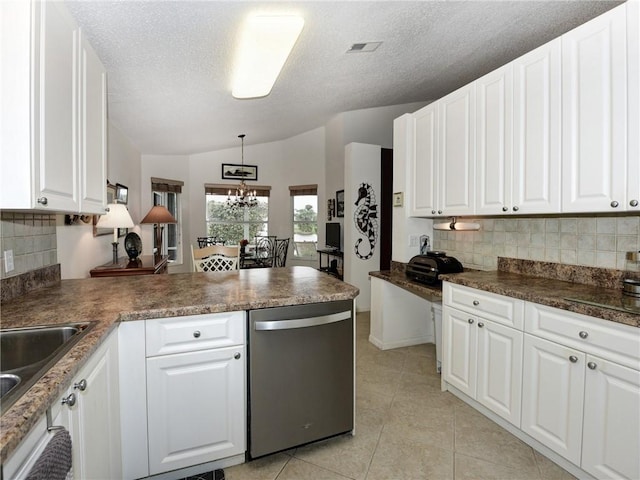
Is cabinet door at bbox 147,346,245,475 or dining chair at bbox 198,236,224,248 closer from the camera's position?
cabinet door at bbox 147,346,245,475

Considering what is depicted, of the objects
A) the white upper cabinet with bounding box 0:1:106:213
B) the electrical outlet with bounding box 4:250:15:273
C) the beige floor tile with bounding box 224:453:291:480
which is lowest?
the beige floor tile with bounding box 224:453:291:480

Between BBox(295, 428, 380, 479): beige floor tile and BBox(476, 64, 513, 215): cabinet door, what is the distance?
175cm

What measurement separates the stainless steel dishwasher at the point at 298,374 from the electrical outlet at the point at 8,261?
4.15ft

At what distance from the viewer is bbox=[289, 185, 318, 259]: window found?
7.20m

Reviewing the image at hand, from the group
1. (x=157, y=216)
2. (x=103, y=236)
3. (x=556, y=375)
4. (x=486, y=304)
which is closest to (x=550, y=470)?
(x=556, y=375)

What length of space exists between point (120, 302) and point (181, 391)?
534mm

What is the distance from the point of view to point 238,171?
7152mm

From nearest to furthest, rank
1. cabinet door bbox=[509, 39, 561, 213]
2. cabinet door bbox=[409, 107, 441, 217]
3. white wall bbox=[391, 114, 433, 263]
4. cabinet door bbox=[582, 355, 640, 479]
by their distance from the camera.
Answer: cabinet door bbox=[582, 355, 640, 479] < cabinet door bbox=[509, 39, 561, 213] < cabinet door bbox=[409, 107, 441, 217] < white wall bbox=[391, 114, 433, 263]

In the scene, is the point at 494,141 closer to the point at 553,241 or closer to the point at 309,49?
the point at 553,241

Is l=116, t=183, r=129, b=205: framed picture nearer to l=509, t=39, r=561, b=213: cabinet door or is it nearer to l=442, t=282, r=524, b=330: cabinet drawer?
l=442, t=282, r=524, b=330: cabinet drawer

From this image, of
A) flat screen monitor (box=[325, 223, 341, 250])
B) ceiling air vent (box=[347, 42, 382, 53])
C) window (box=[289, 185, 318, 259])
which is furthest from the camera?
window (box=[289, 185, 318, 259])

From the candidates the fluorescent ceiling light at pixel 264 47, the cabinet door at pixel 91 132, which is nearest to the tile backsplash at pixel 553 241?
the fluorescent ceiling light at pixel 264 47

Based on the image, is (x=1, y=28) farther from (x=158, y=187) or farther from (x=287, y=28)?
(x=158, y=187)

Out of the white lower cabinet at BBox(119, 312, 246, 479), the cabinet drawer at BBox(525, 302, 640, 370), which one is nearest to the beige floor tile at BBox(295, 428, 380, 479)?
the white lower cabinet at BBox(119, 312, 246, 479)
